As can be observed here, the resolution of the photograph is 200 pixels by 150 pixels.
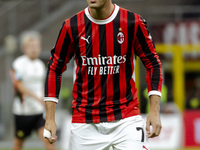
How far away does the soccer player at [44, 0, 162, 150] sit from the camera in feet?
11.8

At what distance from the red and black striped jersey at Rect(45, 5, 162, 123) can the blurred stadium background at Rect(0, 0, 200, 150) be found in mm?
7245

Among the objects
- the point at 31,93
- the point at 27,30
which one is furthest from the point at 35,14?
the point at 31,93

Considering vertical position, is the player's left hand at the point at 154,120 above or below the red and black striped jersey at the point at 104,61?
below

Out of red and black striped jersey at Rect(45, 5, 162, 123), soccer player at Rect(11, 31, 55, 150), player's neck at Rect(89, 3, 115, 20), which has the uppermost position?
player's neck at Rect(89, 3, 115, 20)

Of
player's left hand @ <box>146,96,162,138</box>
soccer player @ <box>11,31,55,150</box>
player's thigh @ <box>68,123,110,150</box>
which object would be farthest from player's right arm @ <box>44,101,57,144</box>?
soccer player @ <box>11,31,55,150</box>

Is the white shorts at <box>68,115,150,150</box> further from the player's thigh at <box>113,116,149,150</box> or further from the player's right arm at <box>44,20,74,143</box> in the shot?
A: the player's right arm at <box>44,20,74,143</box>

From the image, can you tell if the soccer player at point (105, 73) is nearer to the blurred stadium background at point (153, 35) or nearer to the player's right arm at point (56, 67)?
the player's right arm at point (56, 67)

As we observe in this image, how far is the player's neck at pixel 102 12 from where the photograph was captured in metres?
3.56

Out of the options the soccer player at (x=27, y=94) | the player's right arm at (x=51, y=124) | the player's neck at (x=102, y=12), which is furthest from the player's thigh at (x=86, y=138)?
the soccer player at (x=27, y=94)

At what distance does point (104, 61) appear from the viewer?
362cm

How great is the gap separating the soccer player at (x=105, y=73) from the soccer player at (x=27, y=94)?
298cm

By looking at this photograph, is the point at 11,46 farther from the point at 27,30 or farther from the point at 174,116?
the point at 174,116

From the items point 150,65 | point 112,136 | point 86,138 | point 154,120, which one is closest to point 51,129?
point 86,138

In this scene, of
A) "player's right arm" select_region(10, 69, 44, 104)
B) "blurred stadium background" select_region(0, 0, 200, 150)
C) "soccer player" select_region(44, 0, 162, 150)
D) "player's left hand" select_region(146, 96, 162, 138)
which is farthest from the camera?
"blurred stadium background" select_region(0, 0, 200, 150)
